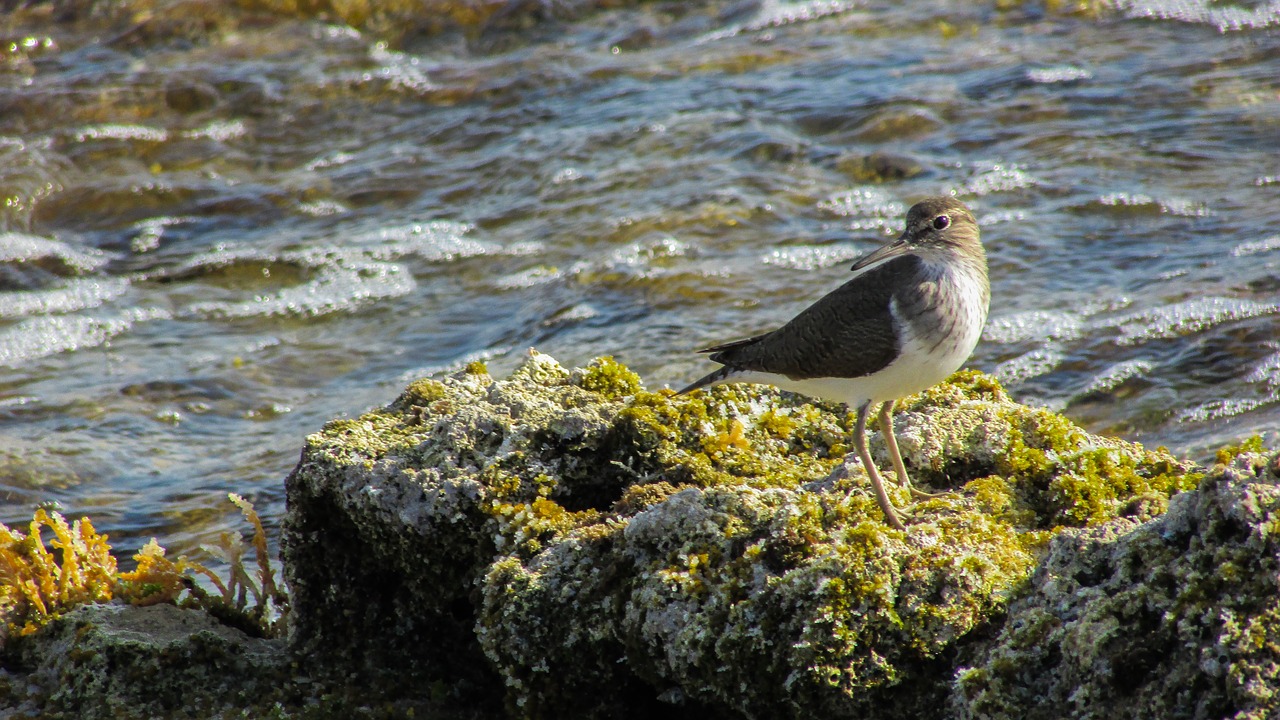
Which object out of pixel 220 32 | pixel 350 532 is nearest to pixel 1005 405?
pixel 350 532

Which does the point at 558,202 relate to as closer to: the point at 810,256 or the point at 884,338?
the point at 810,256

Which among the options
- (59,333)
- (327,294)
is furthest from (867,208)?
(59,333)

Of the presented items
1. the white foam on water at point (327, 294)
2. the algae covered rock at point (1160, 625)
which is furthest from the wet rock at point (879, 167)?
the algae covered rock at point (1160, 625)

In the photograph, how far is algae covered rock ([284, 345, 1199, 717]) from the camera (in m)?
3.65

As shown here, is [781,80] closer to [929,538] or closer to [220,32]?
[220,32]

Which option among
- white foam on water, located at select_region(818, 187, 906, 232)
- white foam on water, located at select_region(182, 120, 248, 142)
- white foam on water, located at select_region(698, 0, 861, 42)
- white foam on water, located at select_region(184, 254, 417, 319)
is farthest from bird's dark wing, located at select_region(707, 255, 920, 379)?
white foam on water, located at select_region(698, 0, 861, 42)

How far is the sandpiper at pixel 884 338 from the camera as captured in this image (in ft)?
15.6

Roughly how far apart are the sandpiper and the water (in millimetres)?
2613

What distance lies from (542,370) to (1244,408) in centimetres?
469

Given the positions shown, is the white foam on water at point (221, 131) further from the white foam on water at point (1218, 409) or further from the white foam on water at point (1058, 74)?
the white foam on water at point (1218, 409)

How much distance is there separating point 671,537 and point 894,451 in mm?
1222

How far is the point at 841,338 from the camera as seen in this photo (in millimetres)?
4914

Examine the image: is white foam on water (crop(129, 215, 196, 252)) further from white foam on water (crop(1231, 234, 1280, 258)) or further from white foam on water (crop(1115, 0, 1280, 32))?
white foam on water (crop(1115, 0, 1280, 32))

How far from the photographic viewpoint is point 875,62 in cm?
1485
